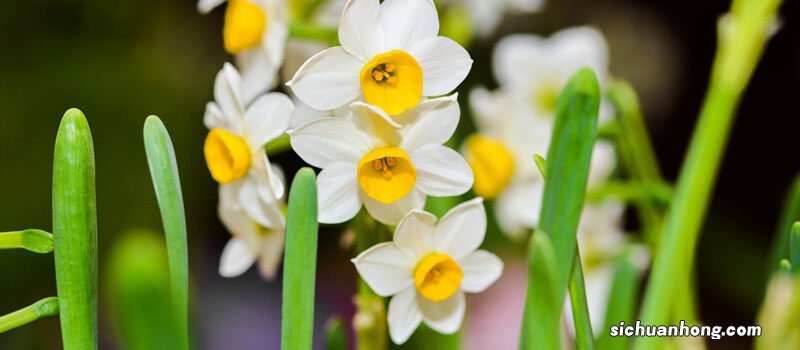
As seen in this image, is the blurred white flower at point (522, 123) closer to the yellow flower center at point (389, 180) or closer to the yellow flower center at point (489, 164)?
the yellow flower center at point (489, 164)

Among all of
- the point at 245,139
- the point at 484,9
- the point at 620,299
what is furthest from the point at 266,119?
the point at 484,9

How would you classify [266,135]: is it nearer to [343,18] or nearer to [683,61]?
[343,18]

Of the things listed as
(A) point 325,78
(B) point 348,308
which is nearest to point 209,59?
(B) point 348,308

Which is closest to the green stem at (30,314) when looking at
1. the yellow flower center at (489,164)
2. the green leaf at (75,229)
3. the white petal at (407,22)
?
the green leaf at (75,229)

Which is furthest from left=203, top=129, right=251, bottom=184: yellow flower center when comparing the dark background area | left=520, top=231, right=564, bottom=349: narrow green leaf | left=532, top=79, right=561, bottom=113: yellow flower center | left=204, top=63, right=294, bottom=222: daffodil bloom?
the dark background area

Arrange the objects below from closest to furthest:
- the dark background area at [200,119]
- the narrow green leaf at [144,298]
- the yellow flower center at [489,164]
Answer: the narrow green leaf at [144,298], the yellow flower center at [489,164], the dark background area at [200,119]

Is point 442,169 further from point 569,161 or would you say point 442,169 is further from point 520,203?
point 520,203

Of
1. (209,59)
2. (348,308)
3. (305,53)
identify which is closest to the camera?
(305,53)
